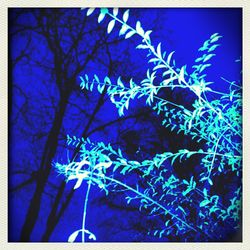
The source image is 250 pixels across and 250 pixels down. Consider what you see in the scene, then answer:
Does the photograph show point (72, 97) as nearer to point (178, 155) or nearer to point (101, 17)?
point (101, 17)

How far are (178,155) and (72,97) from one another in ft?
2.66

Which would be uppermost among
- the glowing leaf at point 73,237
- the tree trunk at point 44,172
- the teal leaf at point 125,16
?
the teal leaf at point 125,16

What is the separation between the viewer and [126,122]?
2.56 metres

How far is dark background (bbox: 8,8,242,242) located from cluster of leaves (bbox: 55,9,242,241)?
0.05m

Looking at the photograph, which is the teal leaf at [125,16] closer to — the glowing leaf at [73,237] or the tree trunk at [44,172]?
the tree trunk at [44,172]

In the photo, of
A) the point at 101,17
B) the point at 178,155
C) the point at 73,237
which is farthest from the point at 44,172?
the point at 101,17

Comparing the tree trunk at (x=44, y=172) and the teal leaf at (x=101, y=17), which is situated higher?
the teal leaf at (x=101, y=17)

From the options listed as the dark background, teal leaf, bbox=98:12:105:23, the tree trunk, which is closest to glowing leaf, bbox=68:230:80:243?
the dark background

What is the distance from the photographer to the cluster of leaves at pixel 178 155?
2.55 metres

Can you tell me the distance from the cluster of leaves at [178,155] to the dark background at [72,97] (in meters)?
0.05

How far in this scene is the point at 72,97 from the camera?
256 centimetres

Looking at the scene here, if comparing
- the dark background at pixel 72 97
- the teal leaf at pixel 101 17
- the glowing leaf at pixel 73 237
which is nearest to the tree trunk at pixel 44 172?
the dark background at pixel 72 97

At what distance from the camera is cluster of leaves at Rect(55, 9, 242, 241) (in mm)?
2551

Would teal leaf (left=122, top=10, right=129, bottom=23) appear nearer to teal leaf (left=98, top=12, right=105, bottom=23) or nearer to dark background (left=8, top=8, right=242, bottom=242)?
dark background (left=8, top=8, right=242, bottom=242)
